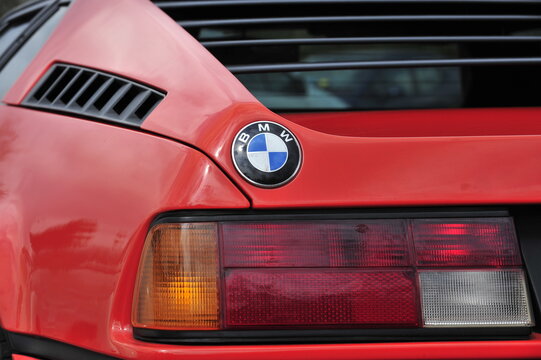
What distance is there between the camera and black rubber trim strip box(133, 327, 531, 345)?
53.9 inches

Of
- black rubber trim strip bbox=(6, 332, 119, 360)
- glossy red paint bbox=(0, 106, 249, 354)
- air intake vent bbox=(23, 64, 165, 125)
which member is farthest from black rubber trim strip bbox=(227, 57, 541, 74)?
black rubber trim strip bbox=(6, 332, 119, 360)

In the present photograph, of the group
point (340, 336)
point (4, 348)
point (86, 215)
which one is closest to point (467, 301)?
point (340, 336)

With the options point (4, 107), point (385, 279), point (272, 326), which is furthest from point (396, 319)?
point (4, 107)

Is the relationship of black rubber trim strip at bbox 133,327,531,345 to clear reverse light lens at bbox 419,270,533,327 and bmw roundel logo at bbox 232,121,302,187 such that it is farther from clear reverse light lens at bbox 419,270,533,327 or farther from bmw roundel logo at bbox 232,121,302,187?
bmw roundel logo at bbox 232,121,302,187

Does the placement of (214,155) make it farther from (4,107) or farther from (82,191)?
(4,107)

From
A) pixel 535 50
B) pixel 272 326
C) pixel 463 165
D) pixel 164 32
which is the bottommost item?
pixel 272 326

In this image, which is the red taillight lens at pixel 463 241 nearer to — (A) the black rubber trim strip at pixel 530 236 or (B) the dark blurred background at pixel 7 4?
(A) the black rubber trim strip at pixel 530 236

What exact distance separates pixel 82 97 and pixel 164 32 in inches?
9.4

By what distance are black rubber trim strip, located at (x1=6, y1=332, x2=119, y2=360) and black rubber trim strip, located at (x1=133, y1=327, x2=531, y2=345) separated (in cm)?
17

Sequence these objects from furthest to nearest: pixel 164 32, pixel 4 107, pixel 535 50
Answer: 1. pixel 535 50
2. pixel 4 107
3. pixel 164 32

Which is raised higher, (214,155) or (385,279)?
(214,155)

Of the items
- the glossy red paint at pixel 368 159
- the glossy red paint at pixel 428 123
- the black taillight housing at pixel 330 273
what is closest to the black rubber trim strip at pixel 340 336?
the black taillight housing at pixel 330 273

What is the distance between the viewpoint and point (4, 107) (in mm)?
1865

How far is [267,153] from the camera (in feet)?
4.44
